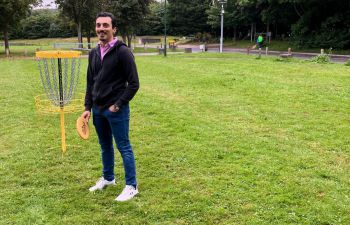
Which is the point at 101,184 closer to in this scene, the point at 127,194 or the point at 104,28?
the point at 127,194

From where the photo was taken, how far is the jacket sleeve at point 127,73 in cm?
405

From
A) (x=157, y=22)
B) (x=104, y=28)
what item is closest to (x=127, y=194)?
(x=104, y=28)

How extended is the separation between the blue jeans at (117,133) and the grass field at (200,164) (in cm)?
38

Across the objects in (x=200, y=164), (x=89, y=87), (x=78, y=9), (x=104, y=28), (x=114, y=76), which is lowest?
(x=200, y=164)

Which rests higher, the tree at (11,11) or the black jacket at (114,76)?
the tree at (11,11)

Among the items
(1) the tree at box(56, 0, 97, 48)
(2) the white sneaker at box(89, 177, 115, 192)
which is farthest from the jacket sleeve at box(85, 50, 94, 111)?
(1) the tree at box(56, 0, 97, 48)

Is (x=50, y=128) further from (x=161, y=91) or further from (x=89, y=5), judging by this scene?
(x=89, y=5)

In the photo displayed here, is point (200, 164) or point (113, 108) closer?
point (113, 108)

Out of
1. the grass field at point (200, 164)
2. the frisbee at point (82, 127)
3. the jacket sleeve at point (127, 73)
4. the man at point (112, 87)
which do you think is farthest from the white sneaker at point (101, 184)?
the jacket sleeve at point (127, 73)

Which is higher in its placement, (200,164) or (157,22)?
(157,22)

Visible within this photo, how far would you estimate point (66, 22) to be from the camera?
41562 mm

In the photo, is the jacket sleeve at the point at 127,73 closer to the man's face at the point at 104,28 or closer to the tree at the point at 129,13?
the man's face at the point at 104,28

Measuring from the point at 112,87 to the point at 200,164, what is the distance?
1.96 metres

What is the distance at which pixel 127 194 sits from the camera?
14.5 feet
